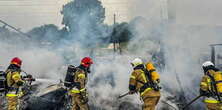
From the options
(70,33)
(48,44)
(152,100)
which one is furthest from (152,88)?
(48,44)

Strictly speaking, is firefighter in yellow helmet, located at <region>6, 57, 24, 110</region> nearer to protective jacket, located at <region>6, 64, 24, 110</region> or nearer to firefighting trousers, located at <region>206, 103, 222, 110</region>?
protective jacket, located at <region>6, 64, 24, 110</region>

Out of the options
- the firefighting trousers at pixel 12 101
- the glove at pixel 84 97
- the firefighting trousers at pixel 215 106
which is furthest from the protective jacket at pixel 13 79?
the firefighting trousers at pixel 215 106

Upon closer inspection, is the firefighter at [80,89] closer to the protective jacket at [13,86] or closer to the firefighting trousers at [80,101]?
the firefighting trousers at [80,101]

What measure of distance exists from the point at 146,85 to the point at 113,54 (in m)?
5.25

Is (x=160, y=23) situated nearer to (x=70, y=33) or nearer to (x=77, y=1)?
(x=70, y=33)

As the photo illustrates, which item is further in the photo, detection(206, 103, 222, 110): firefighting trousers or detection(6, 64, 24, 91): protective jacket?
detection(6, 64, 24, 91): protective jacket

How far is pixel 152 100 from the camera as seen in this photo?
5.23 m

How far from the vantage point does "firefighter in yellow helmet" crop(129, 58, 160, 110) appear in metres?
5.23

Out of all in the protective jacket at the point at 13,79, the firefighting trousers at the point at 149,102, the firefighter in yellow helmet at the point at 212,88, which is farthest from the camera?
the protective jacket at the point at 13,79

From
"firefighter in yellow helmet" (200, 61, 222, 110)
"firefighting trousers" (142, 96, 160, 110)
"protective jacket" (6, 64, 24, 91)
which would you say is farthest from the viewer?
"protective jacket" (6, 64, 24, 91)

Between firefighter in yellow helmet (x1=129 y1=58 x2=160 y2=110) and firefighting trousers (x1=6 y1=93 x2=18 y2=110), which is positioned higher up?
firefighter in yellow helmet (x1=129 y1=58 x2=160 y2=110)

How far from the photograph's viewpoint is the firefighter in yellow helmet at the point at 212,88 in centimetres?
446

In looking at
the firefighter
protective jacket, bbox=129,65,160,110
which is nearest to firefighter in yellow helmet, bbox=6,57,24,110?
the firefighter

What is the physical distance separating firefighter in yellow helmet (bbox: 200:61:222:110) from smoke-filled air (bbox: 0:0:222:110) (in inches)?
74.7
